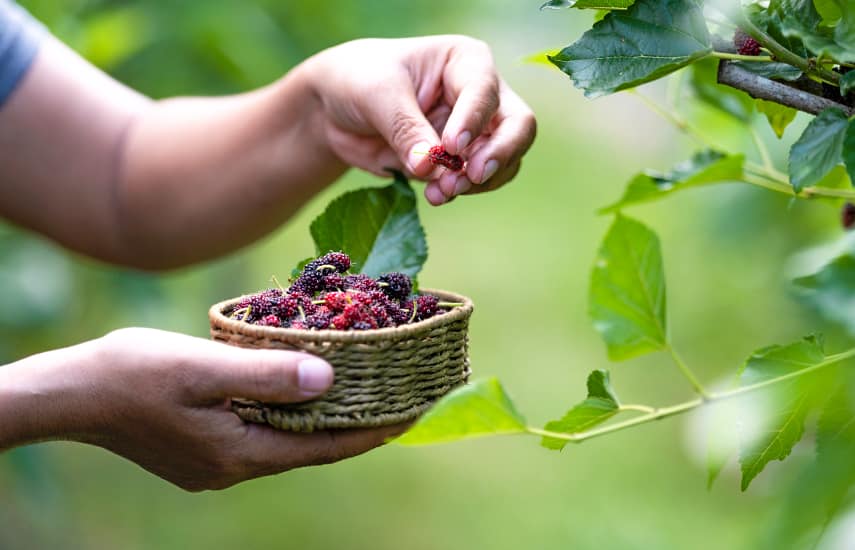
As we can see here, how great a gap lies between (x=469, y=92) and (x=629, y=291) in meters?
0.41

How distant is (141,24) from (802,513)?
1.90 metres

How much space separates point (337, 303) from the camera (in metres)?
0.84

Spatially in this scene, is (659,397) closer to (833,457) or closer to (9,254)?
(9,254)

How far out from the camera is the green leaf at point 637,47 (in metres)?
0.56

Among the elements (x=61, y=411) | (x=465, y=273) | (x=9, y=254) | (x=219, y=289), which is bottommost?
(x=465, y=273)

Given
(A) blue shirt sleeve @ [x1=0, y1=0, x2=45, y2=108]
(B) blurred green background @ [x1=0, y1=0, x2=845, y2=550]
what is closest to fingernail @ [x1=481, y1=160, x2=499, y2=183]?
(B) blurred green background @ [x1=0, y1=0, x2=845, y2=550]

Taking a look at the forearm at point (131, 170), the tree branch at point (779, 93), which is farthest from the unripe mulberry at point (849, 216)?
the forearm at point (131, 170)

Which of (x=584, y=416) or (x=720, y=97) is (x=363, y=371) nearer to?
(x=584, y=416)

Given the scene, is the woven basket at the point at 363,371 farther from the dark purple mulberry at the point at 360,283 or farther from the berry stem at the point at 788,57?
the berry stem at the point at 788,57

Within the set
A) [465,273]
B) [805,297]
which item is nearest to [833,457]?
[805,297]

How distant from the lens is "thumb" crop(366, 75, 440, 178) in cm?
92

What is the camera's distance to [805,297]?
1.54 ft

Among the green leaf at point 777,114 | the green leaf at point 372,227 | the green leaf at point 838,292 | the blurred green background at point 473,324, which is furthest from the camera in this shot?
the blurred green background at point 473,324

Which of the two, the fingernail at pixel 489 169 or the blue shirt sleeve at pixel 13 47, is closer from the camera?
the fingernail at pixel 489 169
